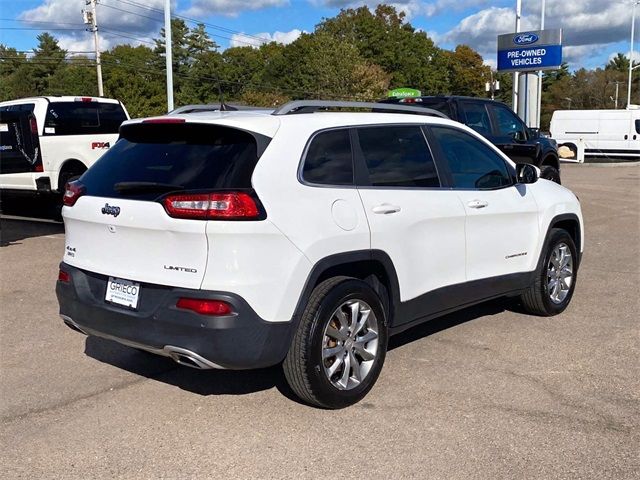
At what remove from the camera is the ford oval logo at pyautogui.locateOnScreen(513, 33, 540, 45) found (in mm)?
28078

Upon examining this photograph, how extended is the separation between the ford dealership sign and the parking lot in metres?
23.5

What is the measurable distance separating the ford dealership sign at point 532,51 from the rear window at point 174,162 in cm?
2600

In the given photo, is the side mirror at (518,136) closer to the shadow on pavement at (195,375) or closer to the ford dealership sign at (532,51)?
the shadow on pavement at (195,375)

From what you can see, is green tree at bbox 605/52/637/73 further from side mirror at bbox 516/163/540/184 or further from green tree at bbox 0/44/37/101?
side mirror at bbox 516/163/540/184

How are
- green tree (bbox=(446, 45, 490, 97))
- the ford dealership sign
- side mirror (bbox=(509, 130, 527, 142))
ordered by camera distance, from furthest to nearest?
1. green tree (bbox=(446, 45, 490, 97))
2. the ford dealership sign
3. side mirror (bbox=(509, 130, 527, 142))

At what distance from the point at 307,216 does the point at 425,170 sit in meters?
1.33

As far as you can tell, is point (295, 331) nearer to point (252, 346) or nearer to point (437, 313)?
point (252, 346)

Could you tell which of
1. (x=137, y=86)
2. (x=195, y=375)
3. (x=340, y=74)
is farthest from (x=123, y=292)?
(x=137, y=86)

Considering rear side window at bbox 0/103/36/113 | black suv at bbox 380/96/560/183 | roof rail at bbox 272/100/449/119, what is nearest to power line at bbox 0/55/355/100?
black suv at bbox 380/96/560/183

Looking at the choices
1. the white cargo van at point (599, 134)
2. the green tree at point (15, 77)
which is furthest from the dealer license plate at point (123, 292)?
the green tree at point (15, 77)

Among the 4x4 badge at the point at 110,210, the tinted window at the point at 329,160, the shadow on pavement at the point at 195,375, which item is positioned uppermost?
the tinted window at the point at 329,160

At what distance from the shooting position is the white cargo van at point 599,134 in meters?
31.6

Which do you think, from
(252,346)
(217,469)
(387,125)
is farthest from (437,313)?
(217,469)

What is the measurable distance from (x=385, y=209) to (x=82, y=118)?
899cm
